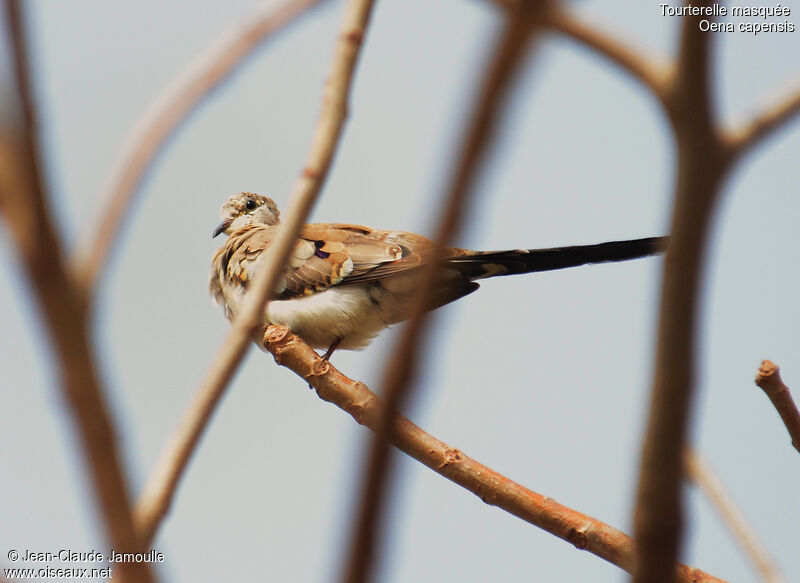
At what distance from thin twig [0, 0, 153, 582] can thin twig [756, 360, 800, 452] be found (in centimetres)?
199

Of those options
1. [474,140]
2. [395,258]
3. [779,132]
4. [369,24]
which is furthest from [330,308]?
[474,140]

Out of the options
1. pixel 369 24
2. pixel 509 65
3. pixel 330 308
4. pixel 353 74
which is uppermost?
pixel 369 24

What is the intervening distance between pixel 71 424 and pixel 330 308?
394cm

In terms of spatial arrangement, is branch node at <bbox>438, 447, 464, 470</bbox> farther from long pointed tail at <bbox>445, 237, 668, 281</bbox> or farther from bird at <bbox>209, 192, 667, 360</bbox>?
bird at <bbox>209, 192, 667, 360</bbox>

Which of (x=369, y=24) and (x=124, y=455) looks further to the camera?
(x=369, y=24)

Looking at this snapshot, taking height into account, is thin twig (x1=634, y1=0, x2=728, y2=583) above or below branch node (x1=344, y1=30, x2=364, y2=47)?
below

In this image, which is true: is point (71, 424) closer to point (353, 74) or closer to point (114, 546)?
point (114, 546)

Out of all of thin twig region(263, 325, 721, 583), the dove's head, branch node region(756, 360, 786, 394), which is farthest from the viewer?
the dove's head

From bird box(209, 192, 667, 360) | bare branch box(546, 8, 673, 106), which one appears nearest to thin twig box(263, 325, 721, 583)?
bird box(209, 192, 667, 360)

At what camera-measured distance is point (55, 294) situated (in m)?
0.74

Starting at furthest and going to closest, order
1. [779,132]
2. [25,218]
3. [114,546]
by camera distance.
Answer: [779,132] < [114,546] < [25,218]

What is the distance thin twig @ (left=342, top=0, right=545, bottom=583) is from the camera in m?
0.74

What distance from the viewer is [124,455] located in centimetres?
77

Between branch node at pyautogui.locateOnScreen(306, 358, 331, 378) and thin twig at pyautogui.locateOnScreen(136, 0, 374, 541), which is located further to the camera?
branch node at pyautogui.locateOnScreen(306, 358, 331, 378)
